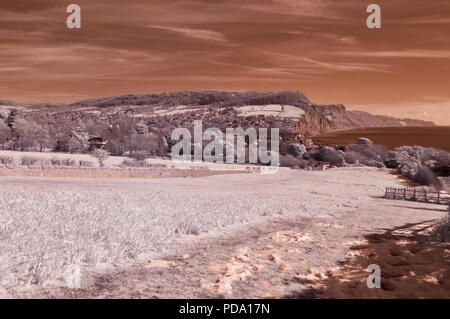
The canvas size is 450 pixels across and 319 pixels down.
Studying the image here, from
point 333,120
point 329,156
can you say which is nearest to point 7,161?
point 329,156

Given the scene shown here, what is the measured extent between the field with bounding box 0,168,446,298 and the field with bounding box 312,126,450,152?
2595cm

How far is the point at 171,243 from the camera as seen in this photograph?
8641 mm

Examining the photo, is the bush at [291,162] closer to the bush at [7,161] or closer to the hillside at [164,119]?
the hillside at [164,119]

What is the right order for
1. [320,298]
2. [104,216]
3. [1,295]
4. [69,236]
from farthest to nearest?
[104,216]
[69,236]
[320,298]
[1,295]

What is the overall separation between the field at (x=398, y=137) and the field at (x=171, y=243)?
2595 centimetres

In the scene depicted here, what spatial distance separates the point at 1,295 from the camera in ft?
16.6

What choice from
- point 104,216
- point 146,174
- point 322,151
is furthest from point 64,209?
point 322,151

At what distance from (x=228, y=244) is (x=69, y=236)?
3719 mm

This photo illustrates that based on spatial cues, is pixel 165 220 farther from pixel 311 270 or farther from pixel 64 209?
pixel 311 270

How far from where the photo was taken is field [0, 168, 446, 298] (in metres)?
5.89

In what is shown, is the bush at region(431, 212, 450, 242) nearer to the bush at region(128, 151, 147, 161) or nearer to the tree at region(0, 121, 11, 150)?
the bush at region(128, 151, 147, 161)

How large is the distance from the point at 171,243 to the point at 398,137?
38.7 m

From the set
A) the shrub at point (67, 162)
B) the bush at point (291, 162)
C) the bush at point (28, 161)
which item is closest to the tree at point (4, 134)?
the bush at point (28, 161)

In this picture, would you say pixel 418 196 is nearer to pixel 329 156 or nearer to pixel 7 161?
pixel 329 156
